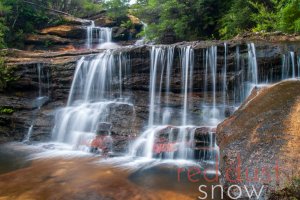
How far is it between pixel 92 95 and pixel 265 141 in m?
7.96

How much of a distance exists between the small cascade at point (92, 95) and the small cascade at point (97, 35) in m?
7.51

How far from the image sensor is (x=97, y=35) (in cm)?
1962

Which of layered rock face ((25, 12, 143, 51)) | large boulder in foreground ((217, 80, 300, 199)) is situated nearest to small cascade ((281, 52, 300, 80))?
large boulder in foreground ((217, 80, 300, 199))

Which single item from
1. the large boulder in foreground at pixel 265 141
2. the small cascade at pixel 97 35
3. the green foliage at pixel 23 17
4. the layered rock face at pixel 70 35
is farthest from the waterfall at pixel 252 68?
the green foliage at pixel 23 17

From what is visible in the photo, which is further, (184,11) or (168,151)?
(184,11)

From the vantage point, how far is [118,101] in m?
11.1

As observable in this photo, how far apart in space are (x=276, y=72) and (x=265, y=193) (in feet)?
19.9

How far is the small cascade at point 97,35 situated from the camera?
1934cm

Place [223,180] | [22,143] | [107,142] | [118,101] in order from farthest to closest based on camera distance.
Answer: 1. [118,101]
2. [22,143]
3. [107,142]
4. [223,180]

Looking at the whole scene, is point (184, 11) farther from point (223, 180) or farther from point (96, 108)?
point (223, 180)

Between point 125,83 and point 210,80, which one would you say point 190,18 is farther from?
point 125,83

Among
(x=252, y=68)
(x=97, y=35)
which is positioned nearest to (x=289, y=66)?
(x=252, y=68)

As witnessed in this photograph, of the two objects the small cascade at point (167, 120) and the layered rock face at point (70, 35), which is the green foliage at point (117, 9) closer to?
the layered rock face at point (70, 35)

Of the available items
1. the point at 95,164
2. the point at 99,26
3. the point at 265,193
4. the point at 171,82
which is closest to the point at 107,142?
the point at 95,164
